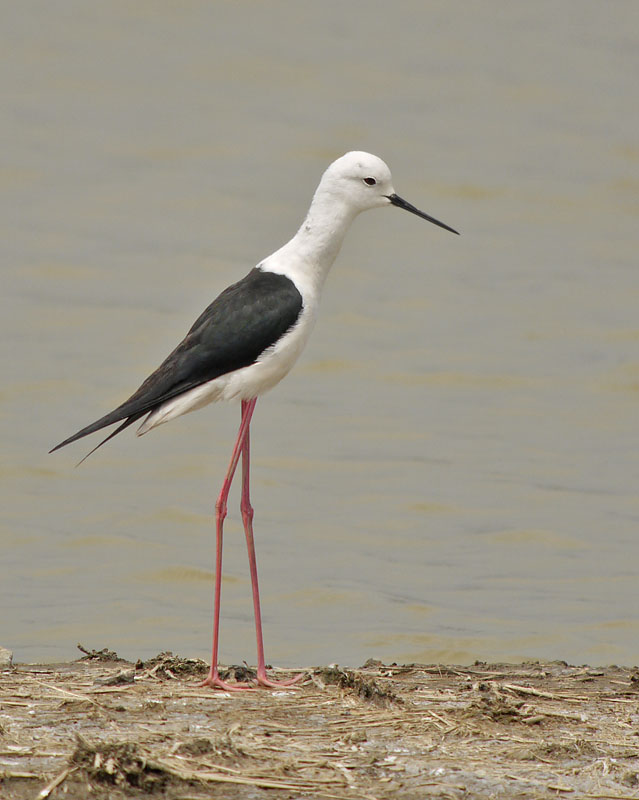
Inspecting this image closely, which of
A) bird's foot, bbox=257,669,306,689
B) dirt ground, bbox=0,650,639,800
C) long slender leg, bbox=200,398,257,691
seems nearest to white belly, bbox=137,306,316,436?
long slender leg, bbox=200,398,257,691

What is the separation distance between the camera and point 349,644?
9.43 meters

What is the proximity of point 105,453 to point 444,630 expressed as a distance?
14.2ft

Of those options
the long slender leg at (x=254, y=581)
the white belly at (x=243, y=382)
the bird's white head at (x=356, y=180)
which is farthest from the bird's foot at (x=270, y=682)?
the bird's white head at (x=356, y=180)

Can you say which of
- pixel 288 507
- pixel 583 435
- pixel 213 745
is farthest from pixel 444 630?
pixel 213 745

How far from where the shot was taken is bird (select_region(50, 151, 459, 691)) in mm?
6371

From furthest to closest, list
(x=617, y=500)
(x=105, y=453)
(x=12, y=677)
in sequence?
(x=105, y=453), (x=617, y=500), (x=12, y=677)

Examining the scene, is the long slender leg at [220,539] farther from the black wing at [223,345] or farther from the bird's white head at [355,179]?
the bird's white head at [355,179]

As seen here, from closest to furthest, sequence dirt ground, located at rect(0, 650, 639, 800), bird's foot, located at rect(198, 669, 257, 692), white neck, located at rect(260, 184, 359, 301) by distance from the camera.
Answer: dirt ground, located at rect(0, 650, 639, 800) → bird's foot, located at rect(198, 669, 257, 692) → white neck, located at rect(260, 184, 359, 301)

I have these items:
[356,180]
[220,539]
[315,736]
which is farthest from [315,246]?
[315,736]

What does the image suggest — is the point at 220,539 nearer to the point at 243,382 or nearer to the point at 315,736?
the point at 243,382

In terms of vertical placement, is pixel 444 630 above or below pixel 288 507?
below

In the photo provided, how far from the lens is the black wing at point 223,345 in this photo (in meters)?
6.36

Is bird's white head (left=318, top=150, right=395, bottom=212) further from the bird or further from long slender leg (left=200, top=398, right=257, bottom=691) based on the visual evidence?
long slender leg (left=200, top=398, right=257, bottom=691)

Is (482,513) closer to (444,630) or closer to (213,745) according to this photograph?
(444,630)
